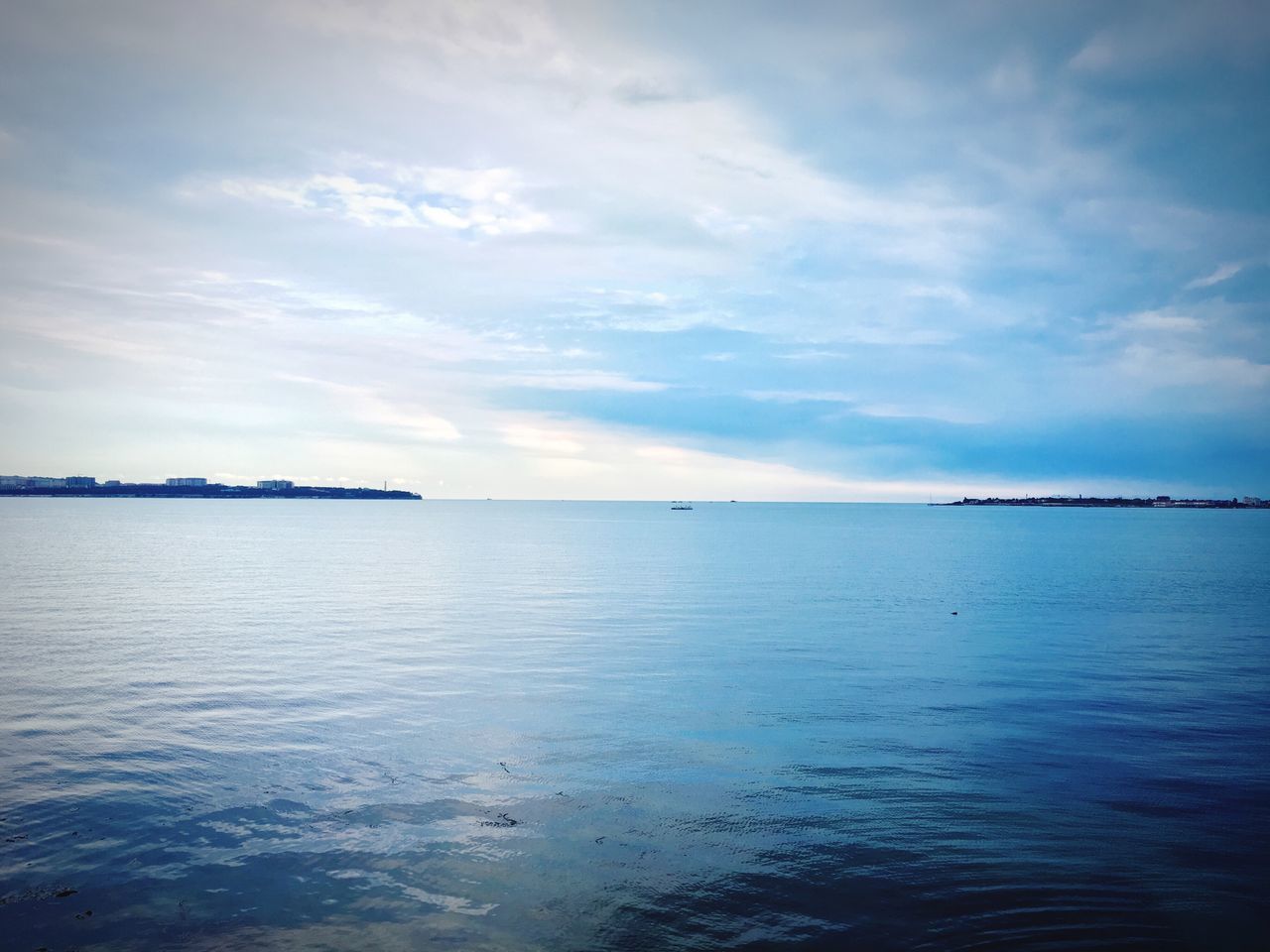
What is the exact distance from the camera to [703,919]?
43.4 feet

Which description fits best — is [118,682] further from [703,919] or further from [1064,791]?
[1064,791]

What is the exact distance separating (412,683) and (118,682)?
441 inches

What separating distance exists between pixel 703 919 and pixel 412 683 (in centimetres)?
2066

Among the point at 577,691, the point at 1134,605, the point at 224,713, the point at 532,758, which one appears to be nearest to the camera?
the point at 532,758

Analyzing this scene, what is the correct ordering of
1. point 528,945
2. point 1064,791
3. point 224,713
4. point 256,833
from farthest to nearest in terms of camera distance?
point 224,713, point 1064,791, point 256,833, point 528,945

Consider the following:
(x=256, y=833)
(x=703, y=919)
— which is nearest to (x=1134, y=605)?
(x=703, y=919)

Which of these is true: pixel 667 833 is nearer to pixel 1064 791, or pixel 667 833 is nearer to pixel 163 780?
pixel 1064 791

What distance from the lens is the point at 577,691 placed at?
3030 cm

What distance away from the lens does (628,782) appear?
2003cm

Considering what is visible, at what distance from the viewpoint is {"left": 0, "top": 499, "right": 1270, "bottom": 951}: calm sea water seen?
526 inches

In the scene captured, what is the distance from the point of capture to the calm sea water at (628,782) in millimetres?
13359

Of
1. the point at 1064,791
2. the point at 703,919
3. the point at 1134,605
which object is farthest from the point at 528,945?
the point at 1134,605

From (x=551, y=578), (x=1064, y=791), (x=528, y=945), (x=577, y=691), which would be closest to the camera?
(x=528, y=945)

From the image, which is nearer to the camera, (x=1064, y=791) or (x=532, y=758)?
(x=1064, y=791)
